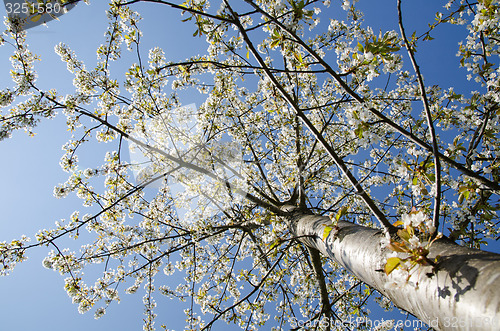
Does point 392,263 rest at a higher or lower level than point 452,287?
higher

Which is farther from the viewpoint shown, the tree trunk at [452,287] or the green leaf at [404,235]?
the green leaf at [404,235]

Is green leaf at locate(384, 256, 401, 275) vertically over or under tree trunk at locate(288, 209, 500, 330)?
over

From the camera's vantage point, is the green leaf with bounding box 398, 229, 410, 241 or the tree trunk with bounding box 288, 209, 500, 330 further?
A: the green leaf with bounding box 398, 229, 410, 241

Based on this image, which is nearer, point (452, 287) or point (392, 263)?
point (452, 287)

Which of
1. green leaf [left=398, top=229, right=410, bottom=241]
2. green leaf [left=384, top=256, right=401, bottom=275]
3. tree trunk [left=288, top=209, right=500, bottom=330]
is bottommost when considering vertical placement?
tree trunk [left=288, top=209, right=500, bottom=330]

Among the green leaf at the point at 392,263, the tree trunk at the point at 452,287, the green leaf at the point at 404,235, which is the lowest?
the tree trunk at the point at 452,287

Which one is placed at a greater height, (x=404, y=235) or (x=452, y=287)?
(x=404, y=235)

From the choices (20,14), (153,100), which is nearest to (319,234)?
(153,100)

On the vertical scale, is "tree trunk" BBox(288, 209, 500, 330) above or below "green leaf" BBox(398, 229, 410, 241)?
below

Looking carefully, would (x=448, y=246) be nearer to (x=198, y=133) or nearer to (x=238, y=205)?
(x=238, y=205)

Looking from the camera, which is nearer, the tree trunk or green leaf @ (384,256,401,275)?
the tree trunk

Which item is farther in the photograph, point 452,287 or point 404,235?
point 404,235

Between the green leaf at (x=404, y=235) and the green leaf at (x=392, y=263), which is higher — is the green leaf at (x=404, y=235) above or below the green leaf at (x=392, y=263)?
above

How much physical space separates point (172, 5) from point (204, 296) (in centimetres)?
406
